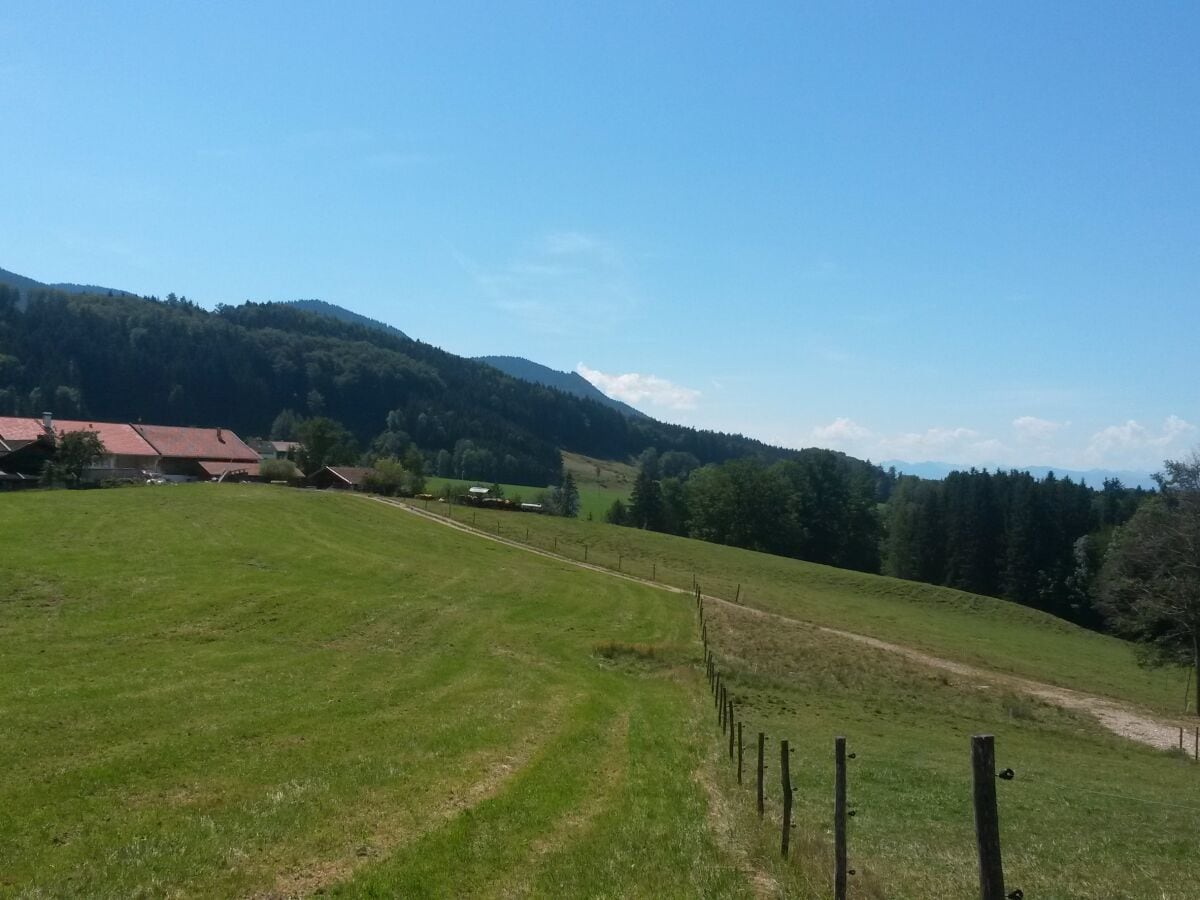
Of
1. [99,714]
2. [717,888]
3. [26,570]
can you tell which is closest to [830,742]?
[717,888]

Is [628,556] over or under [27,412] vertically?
under

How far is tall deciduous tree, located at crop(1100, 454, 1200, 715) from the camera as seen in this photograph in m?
52.9

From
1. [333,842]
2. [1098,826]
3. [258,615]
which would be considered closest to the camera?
[333,842]

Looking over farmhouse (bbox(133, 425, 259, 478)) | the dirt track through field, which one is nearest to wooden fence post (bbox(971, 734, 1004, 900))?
the dirt track through field

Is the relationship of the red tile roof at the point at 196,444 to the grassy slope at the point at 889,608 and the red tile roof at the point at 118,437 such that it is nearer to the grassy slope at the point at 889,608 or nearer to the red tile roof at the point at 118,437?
the red tile roof at the point at 118,437

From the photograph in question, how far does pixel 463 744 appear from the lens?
19.1 metres

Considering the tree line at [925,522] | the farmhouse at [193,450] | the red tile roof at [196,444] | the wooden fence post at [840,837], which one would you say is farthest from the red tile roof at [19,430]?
the wooden fence post at [840,837]

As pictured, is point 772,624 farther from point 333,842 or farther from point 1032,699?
point 333,842

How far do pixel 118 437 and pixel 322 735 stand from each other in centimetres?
11385

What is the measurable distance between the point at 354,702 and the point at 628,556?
62.1m

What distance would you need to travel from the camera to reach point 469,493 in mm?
120688

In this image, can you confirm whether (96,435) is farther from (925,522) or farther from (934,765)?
(925,522)

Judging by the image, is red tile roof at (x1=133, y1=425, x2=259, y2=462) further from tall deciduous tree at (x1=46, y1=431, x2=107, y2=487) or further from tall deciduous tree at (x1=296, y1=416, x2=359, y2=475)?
tall deciduous tree at (x1=46, y1=431, x2=107, y2=487)

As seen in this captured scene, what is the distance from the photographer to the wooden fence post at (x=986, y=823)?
7309 mm
